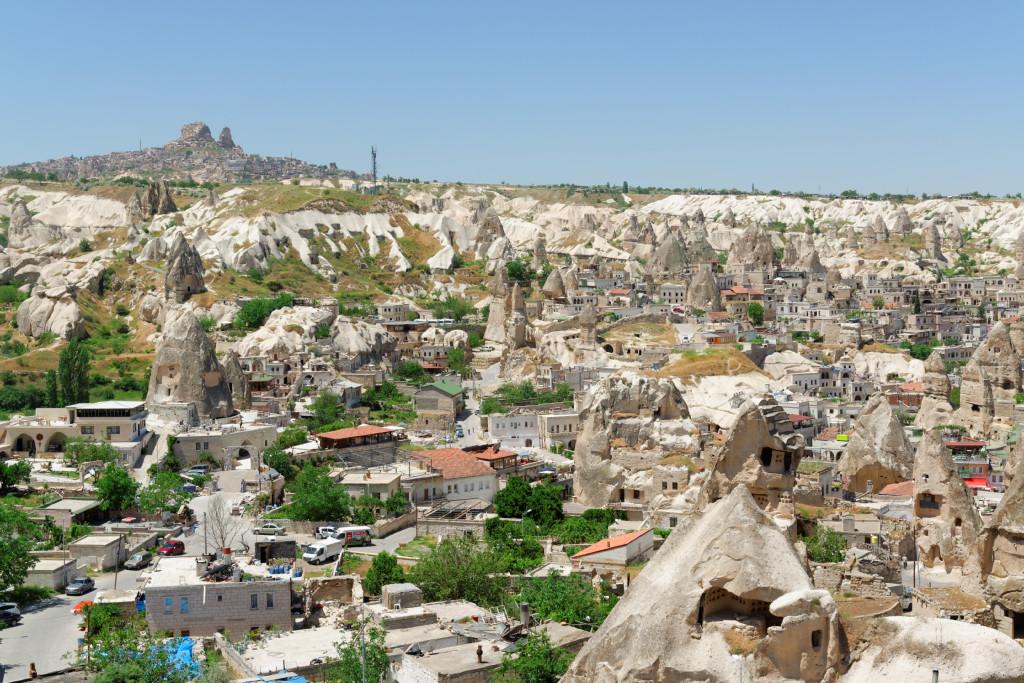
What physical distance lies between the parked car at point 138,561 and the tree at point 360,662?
12.4m

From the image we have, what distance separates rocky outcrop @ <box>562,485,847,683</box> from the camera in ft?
49.3

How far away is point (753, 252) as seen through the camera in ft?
405

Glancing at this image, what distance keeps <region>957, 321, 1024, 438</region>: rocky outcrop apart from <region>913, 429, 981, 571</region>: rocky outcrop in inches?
1278

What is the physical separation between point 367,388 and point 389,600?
139 feet

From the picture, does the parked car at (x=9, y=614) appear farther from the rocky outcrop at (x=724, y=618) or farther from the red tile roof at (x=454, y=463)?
the red tile roof at (x=454, y=463)

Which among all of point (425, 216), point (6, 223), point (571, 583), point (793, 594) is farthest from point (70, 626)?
point (6, 223)

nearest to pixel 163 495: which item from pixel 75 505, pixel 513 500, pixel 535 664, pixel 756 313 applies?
pixel 75 505

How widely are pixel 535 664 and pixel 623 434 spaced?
24.2m

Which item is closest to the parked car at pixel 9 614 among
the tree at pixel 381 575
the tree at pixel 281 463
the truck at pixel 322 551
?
the truck at pixel 322 551

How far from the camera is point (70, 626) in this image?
90.9 ft

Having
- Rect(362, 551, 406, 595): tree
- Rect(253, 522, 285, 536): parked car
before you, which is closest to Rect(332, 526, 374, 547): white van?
Rect(253, 522, 285, 536): parked car

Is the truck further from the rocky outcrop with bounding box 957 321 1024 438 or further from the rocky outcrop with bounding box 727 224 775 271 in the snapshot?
the rocky outcrop with bounding box 727 224 775 271

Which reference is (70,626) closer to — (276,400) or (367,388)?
(276,400)

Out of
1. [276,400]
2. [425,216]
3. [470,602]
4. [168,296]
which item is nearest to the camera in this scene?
[470,602]
